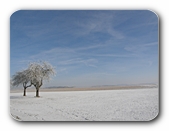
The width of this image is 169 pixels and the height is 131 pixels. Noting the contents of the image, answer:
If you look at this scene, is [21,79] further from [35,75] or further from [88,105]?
[88,105]

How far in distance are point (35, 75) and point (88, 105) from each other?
2.44 feet

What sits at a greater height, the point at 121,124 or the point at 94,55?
the point at 94,55

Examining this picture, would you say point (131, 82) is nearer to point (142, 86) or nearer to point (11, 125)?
point (142, 86)

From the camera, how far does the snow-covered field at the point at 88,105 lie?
3.02 meters

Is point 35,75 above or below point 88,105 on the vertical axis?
above

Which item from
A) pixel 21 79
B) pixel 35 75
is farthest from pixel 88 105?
pixel 21 79

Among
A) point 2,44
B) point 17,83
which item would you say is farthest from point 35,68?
point 2,44

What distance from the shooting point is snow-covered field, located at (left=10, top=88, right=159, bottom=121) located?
9.90ft

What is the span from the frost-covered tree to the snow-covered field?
0.44 feet

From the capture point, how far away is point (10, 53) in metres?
3.06

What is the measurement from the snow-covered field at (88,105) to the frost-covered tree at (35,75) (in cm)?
13

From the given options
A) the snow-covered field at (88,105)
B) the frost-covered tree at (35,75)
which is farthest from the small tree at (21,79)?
the snow-covered field at (88,105)

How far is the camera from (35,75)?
319cm

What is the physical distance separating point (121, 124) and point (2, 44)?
168 cm
